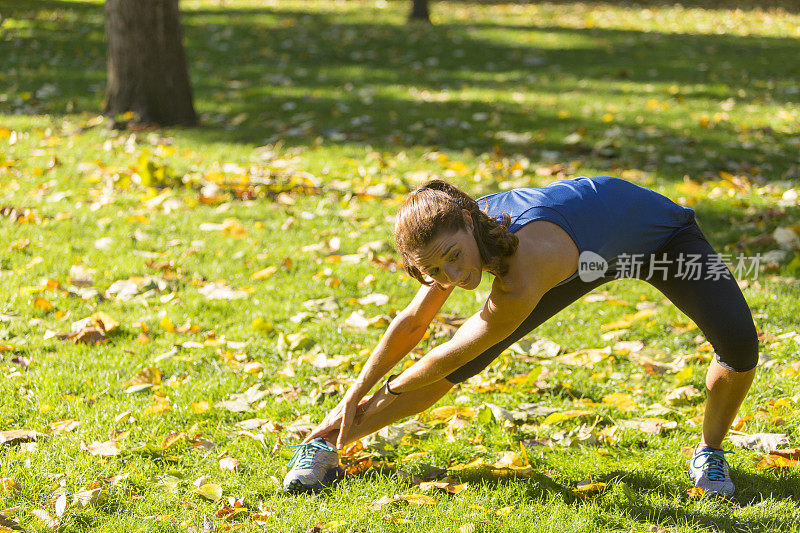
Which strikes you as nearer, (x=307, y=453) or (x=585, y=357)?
(x=307, y=453)

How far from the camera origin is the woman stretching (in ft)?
7.64

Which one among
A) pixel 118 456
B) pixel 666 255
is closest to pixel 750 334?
pixel 666 255

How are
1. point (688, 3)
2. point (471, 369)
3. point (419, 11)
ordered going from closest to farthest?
1. point (471, 369)
2. point (419, 11)
3. point (688, 3)

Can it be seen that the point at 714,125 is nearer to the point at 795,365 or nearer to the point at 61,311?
the point at 795,365

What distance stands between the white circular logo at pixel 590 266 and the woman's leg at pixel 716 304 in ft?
0.81

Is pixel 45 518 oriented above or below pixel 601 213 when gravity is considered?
below

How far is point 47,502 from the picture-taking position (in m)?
2.77

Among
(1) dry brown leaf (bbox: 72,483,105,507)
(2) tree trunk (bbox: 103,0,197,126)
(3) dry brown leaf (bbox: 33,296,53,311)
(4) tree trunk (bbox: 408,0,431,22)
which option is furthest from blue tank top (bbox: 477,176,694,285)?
(4) tree trunk (bbox: 408,0,431,22)

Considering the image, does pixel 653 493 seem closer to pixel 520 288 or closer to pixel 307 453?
pixel 520 288

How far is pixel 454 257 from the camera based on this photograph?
230 cm

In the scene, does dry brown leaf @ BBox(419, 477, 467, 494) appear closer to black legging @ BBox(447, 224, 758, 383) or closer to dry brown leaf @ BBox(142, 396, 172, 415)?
black legging @ BBox(447, 224, 758, 383)

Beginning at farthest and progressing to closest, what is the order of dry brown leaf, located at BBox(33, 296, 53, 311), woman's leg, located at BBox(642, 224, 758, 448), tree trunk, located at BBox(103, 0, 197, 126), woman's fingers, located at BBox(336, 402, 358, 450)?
tree trunk, located at BBox(103, 0, 197, 126), dry brown leaf, located at BBox(33, 296, 53, 311), woman's fingers, located at BBox(336, 402, 358, 450), woman's leg, located at BBox(642, 224, 758, 448)

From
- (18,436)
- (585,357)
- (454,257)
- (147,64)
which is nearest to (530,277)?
(454,257)

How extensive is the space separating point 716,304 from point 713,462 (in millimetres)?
622
